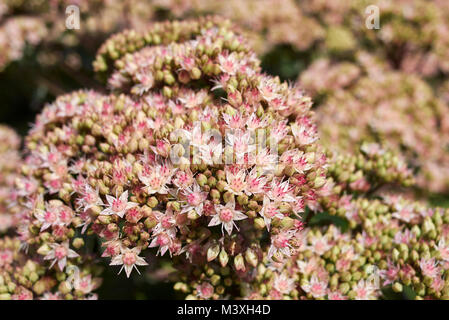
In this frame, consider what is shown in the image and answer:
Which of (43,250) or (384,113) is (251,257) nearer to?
(43,250)

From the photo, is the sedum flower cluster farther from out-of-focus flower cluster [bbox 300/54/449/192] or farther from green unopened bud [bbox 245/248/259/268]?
out-of-focus flower cluster [bbox 300/54/449/192]

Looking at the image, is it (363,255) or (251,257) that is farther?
(363,255)

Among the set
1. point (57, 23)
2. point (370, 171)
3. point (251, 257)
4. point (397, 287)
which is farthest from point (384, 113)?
Result: point (57, 23)

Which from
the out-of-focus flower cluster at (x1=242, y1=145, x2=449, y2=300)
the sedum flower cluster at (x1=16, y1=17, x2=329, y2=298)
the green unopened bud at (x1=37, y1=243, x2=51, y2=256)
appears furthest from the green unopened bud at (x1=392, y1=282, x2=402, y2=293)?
the green unopened bud at (x1=37, y1=243, x2=51, y2=256)
